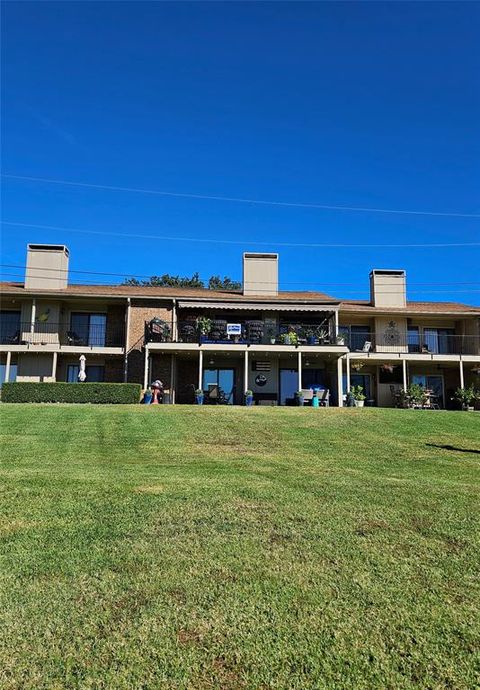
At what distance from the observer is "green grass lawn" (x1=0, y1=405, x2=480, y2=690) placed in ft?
8.03

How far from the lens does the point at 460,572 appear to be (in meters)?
→ 3.61

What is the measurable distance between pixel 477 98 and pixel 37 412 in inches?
813

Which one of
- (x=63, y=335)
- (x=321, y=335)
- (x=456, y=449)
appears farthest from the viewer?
(x=63, y=335)

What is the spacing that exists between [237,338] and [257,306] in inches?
82.4

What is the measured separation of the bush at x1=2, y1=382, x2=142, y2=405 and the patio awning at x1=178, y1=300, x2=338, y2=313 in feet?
19.4

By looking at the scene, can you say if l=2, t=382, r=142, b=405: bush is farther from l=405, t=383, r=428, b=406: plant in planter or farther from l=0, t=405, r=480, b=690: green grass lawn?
l=405, t=383, r=428, b=406: plant in planter

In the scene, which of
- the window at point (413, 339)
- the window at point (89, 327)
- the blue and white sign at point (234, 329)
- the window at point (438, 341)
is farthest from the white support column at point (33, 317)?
the window at point (438, 341)

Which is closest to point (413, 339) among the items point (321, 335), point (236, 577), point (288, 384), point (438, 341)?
point (438, 341)

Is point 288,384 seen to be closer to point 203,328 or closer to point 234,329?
point 234,329

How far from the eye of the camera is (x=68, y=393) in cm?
1847

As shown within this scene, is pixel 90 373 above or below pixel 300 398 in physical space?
above

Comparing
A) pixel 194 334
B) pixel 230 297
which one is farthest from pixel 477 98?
pixel 194 334

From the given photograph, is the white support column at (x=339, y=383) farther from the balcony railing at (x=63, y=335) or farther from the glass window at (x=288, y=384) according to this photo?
the balcony railing at (x=63, y=335)

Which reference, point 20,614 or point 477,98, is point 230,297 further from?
point 20,614
